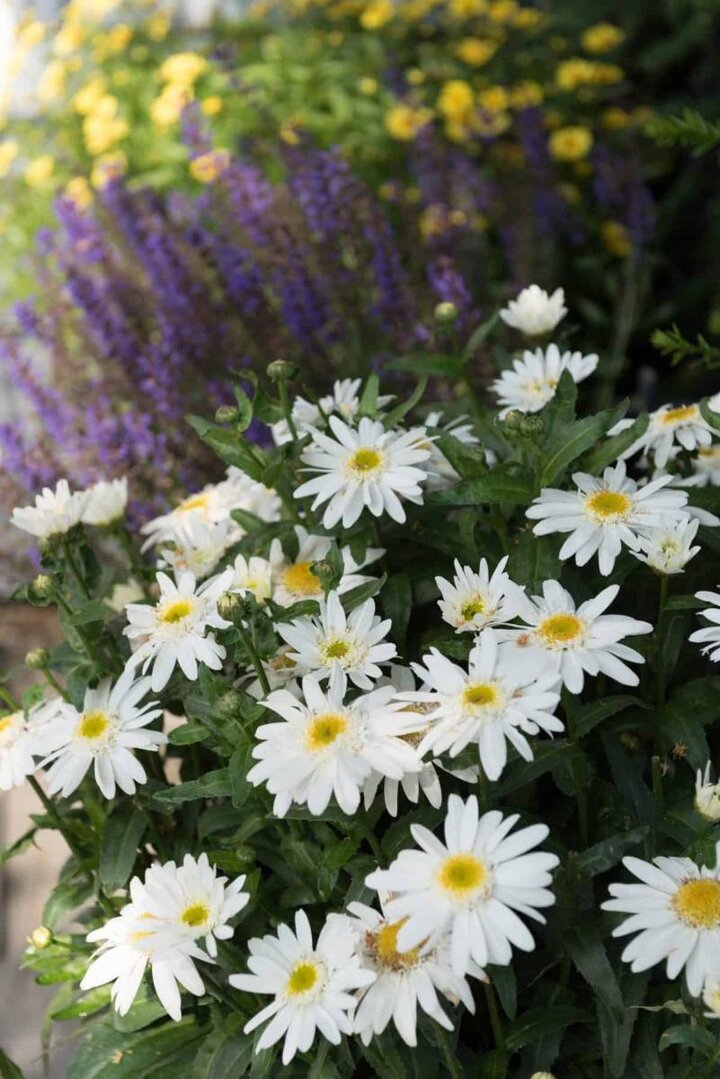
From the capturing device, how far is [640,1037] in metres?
0.96

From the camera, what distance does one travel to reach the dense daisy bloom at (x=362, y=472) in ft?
3.44

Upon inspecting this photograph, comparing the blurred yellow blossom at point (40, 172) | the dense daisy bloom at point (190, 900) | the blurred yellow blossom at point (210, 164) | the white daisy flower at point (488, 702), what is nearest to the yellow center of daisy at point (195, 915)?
the dense daisy bloom at point (190, 900)

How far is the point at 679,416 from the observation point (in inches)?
47.0

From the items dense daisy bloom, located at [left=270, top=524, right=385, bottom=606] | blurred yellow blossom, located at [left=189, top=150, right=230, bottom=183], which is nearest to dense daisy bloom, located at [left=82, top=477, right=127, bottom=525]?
dense daisy bloom, located at [left=270, top=524, right=385, bottom=606]

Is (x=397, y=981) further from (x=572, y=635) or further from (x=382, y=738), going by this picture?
(x=572, y=635)

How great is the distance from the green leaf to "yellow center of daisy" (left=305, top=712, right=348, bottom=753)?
0.30m

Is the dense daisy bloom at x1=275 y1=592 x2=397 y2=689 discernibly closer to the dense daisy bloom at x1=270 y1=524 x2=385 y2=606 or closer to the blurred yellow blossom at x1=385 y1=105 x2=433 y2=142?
the dense daisy bloom at x1=270 y1=524 x2=385 y2=606

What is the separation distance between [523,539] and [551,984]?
1.26ft

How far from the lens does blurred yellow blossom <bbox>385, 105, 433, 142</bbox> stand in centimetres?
264

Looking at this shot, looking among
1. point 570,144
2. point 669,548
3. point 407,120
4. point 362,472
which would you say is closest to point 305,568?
point 362,472

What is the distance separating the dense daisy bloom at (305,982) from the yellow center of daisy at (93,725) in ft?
0.76

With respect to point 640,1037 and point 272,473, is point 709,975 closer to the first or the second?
point 640,1037

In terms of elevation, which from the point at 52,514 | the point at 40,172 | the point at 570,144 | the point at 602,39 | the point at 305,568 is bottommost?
the point at 570,144

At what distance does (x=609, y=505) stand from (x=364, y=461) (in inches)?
8.7
